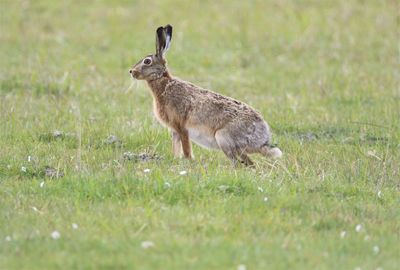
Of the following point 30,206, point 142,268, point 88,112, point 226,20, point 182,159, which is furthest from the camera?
point 226,20

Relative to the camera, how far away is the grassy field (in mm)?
7152

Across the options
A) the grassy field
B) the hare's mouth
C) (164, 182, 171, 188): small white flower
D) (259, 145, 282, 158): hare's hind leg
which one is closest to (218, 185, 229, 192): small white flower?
the grassy field

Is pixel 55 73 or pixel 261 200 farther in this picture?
pixel 55 73

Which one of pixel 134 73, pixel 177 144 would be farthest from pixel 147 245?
pixel 134 73

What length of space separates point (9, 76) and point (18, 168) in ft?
18.2

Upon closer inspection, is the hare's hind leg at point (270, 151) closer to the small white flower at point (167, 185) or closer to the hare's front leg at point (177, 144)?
the hare's front leg at point (177, 144)

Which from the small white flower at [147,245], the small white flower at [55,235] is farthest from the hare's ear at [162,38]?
the small white flower at [147,245]

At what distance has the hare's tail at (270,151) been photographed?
9.67 meters

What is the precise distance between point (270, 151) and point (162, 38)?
1946mm

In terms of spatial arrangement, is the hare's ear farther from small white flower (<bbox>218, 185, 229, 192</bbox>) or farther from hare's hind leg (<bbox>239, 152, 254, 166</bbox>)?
small white flower (<bbox>218, 185, 229, 192</bbox>)

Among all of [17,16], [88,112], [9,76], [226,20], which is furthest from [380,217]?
[17,16]

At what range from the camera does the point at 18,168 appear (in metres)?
9.22

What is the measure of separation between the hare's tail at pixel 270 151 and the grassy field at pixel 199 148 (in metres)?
0.13

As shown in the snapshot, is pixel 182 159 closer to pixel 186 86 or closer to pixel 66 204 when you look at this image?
pixel 186 86
